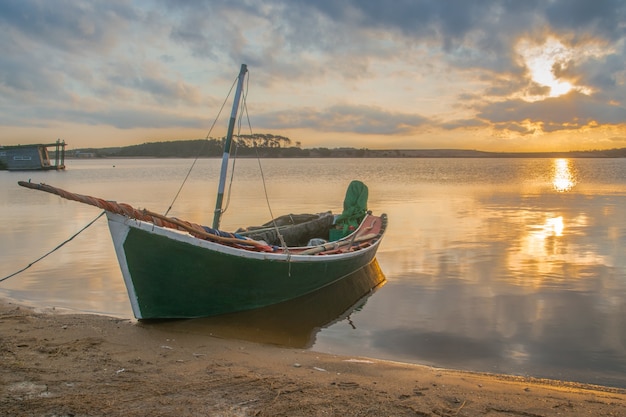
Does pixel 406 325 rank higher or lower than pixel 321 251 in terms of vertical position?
lower

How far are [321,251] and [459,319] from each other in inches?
121

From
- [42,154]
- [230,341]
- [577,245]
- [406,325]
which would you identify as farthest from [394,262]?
[42,154]

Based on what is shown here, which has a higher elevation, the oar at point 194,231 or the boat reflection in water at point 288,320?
the oar at point 194,231

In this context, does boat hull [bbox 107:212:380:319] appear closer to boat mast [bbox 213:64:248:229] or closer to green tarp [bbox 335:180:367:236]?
boat mast [bbox 213:64:248:229]

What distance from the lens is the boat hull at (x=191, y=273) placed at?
310 inches

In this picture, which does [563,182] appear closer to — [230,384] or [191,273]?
[191,273]

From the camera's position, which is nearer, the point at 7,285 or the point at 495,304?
the point at 495,304

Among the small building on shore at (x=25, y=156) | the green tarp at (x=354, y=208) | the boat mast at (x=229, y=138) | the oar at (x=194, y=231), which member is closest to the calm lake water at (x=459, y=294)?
the oar at (x=194, y=231)

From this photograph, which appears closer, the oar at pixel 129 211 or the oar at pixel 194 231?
the oar at pixel 129 211

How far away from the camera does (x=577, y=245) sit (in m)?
17.5

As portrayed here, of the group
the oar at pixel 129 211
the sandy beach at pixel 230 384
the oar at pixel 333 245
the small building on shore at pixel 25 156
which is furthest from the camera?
the small building on shore at pixel 25 156

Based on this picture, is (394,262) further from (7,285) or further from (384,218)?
(7,285)

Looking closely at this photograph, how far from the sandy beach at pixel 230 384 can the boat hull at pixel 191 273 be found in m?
0.93

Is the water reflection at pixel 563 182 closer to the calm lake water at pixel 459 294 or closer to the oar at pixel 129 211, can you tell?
the calm lake water at pixel 459 294
